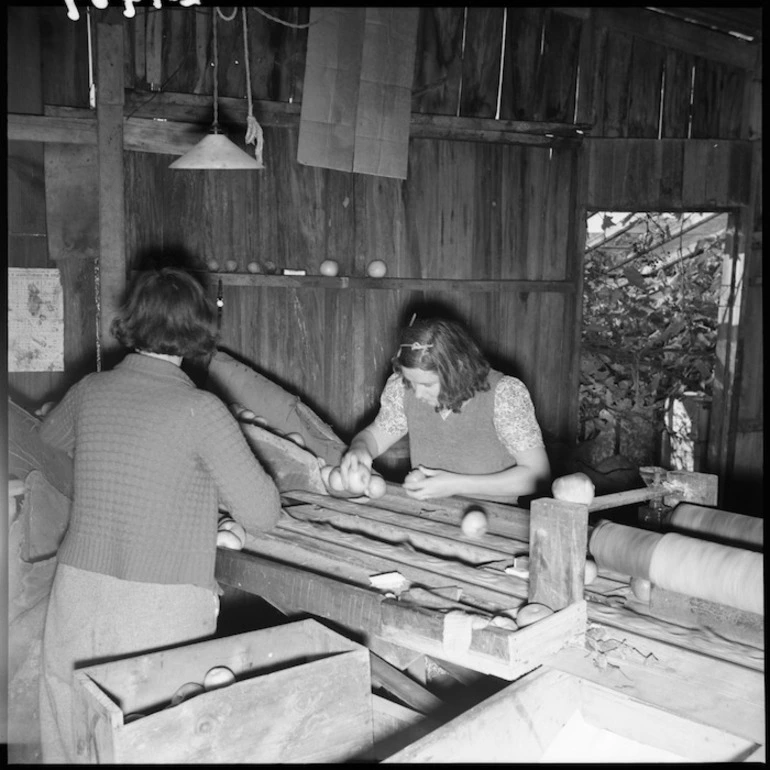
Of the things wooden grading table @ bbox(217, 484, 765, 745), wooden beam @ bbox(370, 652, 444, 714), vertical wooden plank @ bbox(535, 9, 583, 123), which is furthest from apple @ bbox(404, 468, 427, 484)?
vertical wooden plank @ bbox(535, 9, 583, 123)

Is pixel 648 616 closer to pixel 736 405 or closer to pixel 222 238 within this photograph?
pixel 222 238

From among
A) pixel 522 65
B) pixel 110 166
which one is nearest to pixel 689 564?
pixel 110 166

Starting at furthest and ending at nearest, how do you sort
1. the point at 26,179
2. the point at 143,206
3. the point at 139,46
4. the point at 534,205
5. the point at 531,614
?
the point at 534,205 → the point at 143,206 → the point at 139,46 → the point at 26,179 → the point at 531,614

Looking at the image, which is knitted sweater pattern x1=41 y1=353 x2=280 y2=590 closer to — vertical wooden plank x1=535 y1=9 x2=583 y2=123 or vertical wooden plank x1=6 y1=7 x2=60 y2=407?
vertical wooden plank x1=6 y1=7 x2=60 y2=407

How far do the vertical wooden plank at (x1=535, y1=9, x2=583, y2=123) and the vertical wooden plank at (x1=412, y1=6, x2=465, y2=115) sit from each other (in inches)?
30.1

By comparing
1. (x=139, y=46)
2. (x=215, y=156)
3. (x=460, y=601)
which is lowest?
(x=460, y=601)

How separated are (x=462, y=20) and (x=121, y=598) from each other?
541 cm

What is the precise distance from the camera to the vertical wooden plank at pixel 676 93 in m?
7.30

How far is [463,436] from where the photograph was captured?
13.1 ft

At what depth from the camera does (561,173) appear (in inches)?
279

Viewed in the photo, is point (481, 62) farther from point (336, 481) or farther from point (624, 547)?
point (624, 547)

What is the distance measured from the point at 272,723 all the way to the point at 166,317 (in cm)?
128

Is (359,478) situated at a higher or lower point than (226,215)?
lower

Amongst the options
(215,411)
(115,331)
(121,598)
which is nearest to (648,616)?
(215,411)
